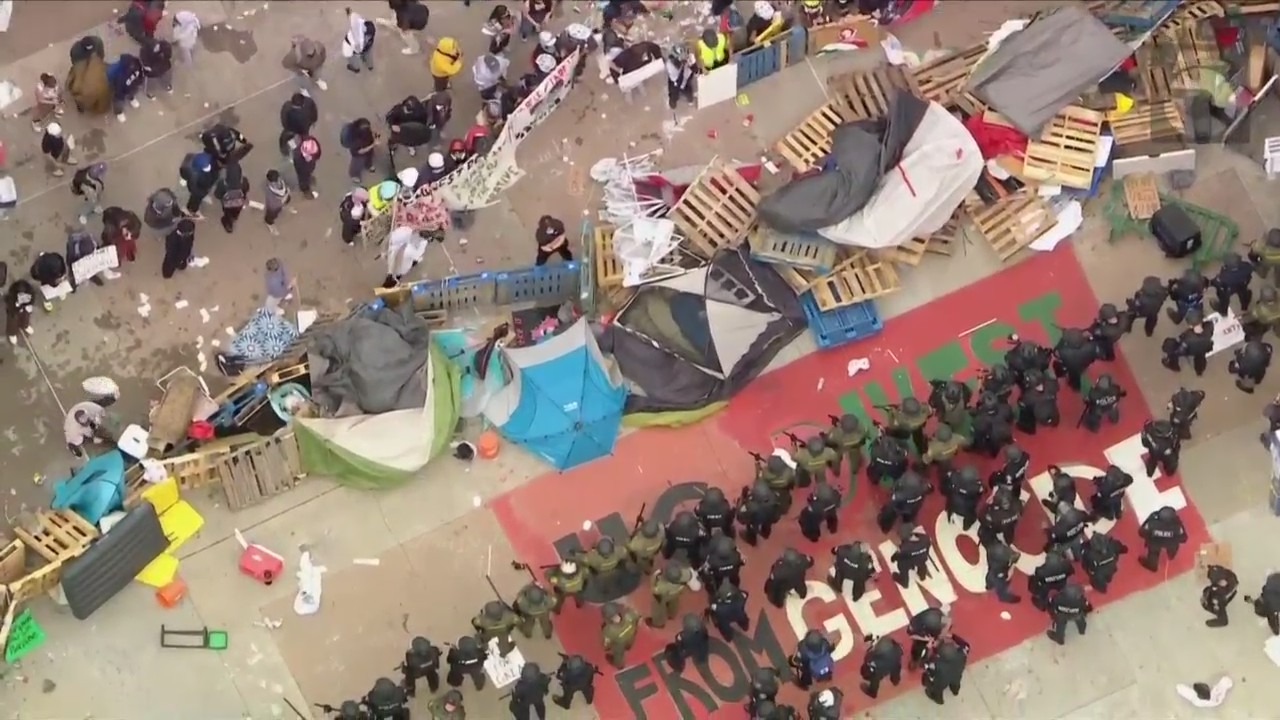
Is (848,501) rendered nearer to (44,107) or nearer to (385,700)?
(385,700)

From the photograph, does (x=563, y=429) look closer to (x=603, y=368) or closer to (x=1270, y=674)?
(x=603, y=368)

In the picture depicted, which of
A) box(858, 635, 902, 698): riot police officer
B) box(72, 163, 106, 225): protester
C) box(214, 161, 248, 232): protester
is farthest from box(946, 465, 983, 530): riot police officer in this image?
box(72, 163, 106, 225): protester

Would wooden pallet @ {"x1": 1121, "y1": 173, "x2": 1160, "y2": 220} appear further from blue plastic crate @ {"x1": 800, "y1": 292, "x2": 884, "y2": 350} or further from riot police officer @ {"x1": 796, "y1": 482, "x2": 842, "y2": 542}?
riot police officer @ {"x1": 796, "y1": 482, "x2": 842, "y2": 542}

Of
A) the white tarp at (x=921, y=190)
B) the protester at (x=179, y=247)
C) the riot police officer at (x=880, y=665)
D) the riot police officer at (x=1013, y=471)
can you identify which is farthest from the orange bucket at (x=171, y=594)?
the riot police officer at (x=1013, y=471)

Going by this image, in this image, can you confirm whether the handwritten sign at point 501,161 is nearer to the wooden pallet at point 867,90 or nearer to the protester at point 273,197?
the protester at point 273,197

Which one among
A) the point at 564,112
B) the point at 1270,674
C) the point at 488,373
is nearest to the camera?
the point at 1270,674

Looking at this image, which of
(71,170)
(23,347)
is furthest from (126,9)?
(23,347)

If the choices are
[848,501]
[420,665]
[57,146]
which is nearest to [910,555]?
[848,501]
